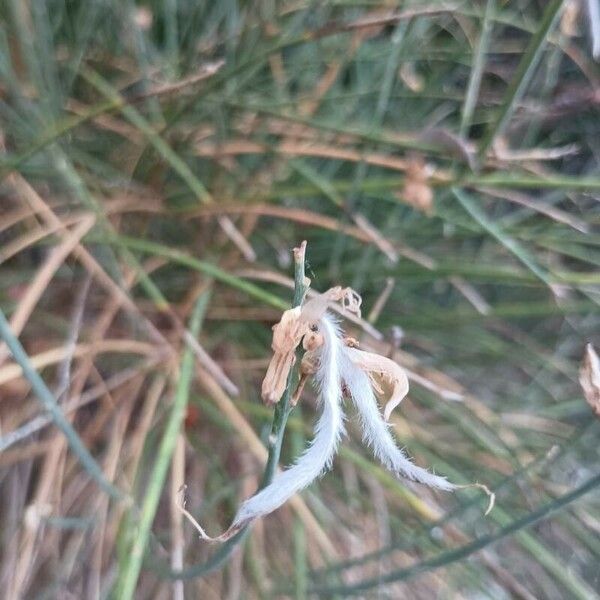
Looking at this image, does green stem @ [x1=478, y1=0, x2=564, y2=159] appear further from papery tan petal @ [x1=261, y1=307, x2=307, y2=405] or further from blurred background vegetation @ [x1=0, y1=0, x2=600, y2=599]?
papery tan petal @ [x1=261, y1=307, x2=307, y2=405]

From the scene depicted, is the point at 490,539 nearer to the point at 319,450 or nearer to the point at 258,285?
the point at 319,450

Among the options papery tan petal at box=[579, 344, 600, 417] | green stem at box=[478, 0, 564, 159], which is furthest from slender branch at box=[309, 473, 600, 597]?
green stem at box=[478, 0, 564, 159]

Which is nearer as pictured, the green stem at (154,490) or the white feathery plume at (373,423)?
the white feathery plume at (373,423)

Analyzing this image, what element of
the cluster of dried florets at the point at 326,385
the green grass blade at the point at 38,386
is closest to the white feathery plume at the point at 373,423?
the cluster of dried florets at the point at 326,385

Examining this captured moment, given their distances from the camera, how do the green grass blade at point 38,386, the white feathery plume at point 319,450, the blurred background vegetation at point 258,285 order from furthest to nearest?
the blurred background vegetation at point 258,285 → the green grass blade at point 38,386 → the white feathery plume at point 319,450

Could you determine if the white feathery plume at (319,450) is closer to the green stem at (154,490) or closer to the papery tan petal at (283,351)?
the papery tan petal at (283,351)

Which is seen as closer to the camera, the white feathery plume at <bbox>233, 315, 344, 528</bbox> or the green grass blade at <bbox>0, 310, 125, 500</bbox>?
the white feathery plume at <bbox>233, 315, 344, 528</bbox>

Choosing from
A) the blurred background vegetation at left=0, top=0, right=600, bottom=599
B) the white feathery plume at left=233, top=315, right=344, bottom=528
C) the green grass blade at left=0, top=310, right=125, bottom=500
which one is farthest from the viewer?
the blurred background vegetation at left=0, top=0, right=600, bottom=599
